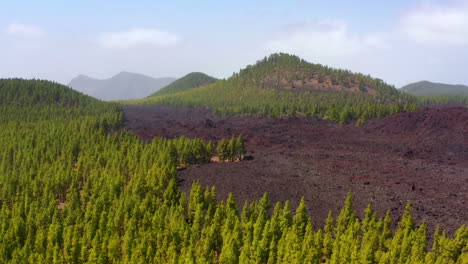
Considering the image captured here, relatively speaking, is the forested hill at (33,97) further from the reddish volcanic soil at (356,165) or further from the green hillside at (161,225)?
the green hillside at (161,225)

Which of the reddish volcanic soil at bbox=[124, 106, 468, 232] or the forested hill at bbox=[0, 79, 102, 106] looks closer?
the reddish volcanic soil at bbox=[124, 106, 468, 232]

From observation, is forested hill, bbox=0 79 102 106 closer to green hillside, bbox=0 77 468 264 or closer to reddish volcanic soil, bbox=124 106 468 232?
reddish volcanic soil, bbox=124 106 468 232

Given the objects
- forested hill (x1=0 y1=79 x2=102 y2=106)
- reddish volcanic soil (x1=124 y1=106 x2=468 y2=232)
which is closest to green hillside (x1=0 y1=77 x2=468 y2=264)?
reddish volcanic soil (x1=124 y1=106 x2=468 y2=232)

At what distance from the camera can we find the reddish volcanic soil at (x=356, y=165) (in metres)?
60.7

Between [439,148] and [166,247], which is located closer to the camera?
[166,247]

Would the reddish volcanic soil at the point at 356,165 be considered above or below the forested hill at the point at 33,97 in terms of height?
below

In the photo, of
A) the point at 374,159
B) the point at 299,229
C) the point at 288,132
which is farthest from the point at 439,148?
the point at 299,229

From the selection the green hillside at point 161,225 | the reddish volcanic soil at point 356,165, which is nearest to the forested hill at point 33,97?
the reddish volcanic soil at point 356,165

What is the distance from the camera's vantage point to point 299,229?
45.8 meters

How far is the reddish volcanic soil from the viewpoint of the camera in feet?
199

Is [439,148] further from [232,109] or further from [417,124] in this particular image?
[232,109]

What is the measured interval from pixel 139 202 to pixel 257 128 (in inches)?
3411

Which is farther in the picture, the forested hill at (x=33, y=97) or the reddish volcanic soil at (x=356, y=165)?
the forested hill at (x=33, y=97)

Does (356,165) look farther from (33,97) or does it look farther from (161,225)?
(33,97)
